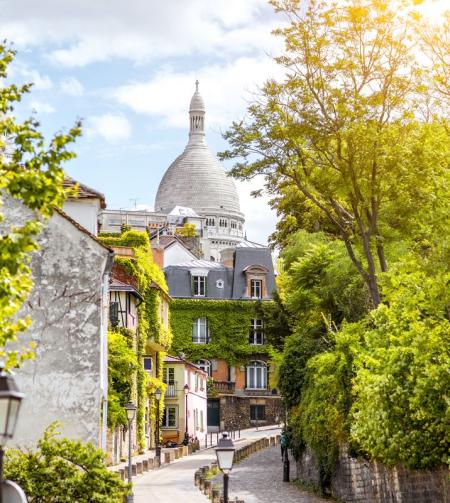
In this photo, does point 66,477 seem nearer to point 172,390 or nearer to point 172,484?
point 172,484

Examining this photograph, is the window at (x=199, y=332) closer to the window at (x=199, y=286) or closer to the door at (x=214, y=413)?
the window at (x=199, y=286)

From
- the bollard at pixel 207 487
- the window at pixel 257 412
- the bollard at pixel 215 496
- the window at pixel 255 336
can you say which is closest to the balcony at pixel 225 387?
the window at pixel 257 412

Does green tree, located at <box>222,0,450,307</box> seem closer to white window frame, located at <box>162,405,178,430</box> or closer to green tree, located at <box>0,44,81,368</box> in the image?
green tree, located at <box>0,44,81,368</box>

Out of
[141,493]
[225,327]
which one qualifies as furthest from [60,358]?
[225,327]

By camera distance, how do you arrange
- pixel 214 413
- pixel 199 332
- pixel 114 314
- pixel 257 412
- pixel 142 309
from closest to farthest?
pixel 114 314 < pixel 142 309 < pixel 199 332 < pixel 214 413 < pixel 257 412

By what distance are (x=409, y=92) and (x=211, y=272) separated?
60.2 meters

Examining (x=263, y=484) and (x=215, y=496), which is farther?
(x=263, y=484)

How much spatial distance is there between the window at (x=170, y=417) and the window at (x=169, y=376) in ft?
5.22

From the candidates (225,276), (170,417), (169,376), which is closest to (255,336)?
(225,276)

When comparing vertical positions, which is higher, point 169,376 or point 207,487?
point 169,376

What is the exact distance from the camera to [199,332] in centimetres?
9206

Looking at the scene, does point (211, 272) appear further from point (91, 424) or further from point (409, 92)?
point (91, 424)

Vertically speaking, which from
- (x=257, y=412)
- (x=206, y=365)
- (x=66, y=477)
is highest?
(x=206, y=365)

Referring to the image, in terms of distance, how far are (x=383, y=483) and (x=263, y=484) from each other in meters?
13.7
